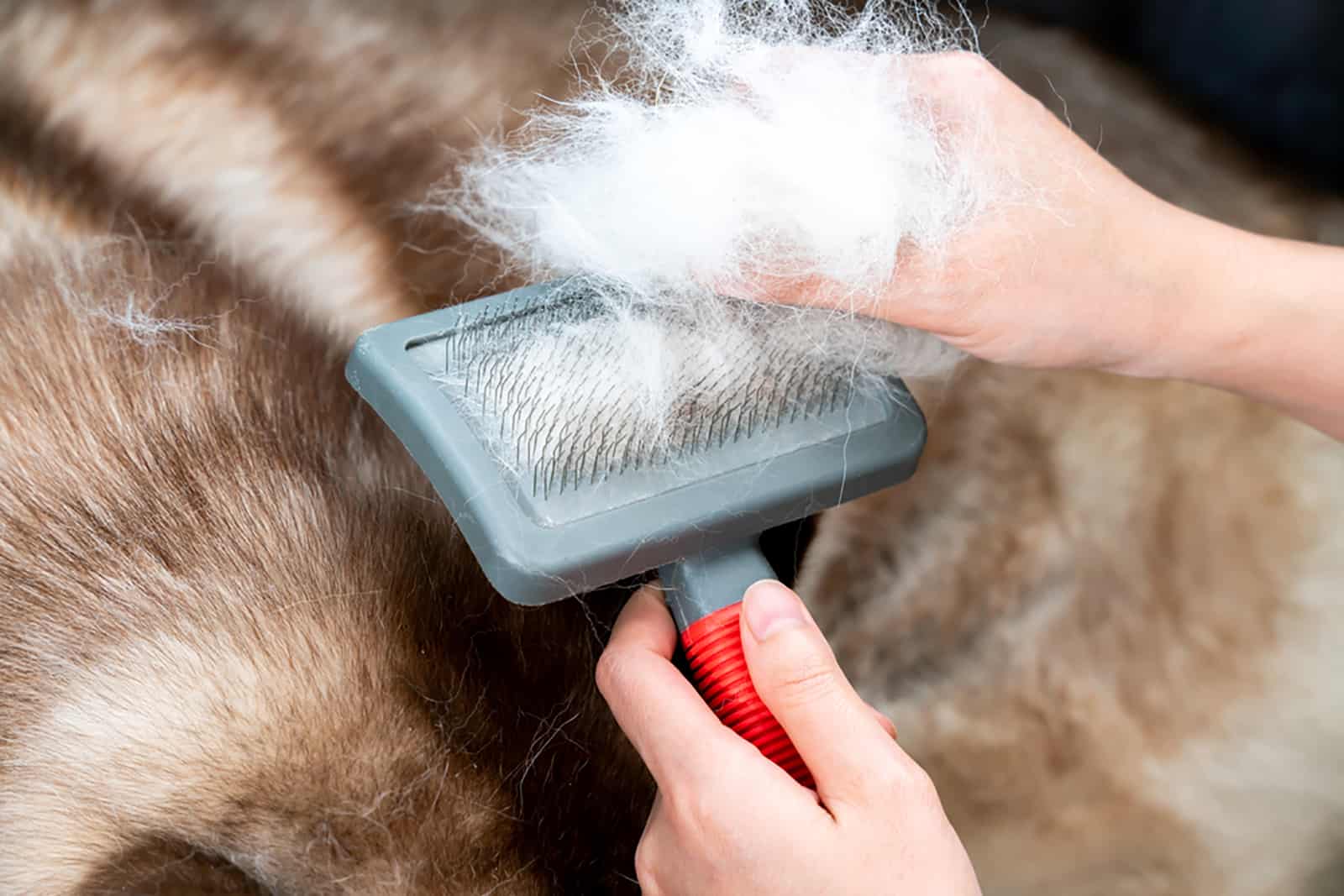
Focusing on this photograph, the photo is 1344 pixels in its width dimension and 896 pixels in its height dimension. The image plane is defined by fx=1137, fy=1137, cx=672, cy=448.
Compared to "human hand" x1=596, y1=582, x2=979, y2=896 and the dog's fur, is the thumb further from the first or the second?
the dog's fur

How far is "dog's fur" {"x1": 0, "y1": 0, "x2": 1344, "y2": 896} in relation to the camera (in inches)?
22.1

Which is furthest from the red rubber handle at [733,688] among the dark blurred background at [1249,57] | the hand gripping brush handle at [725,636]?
the dark blurred background at [1249,57]

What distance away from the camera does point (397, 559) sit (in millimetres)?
618

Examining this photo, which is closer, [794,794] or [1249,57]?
[794,794]

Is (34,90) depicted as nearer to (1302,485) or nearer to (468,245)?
(468,245)

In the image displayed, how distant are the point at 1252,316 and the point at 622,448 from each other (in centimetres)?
38

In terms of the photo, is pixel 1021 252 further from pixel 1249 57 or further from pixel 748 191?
pixel 1249 57

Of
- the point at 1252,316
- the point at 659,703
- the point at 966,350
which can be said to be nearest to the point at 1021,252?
the point at 966,350

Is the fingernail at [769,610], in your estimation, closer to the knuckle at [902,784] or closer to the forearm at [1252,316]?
the knuckle at [902,784]

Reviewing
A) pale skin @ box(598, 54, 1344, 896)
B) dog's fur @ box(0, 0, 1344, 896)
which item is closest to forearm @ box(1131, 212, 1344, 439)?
pale skin @ box(598, 54, 1344, 896)

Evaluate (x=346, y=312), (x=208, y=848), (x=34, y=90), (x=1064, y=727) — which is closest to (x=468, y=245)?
(x=346, y=312)

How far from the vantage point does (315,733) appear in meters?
0.57

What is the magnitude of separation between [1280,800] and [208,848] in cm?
66

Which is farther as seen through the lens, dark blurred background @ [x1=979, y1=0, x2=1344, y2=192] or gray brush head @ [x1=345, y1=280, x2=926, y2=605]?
dark blurred background @ [x1=979, y1=0, x2=1344, y2=192]
